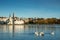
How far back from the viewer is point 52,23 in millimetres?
59906

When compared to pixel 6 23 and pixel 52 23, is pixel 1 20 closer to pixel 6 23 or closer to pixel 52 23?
pixel 6 23

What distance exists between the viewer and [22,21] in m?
58.3

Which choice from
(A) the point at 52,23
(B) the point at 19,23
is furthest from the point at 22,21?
(A) the point at 52,23

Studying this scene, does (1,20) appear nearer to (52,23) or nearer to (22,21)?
(22,21)

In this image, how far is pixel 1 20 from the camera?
58.8m

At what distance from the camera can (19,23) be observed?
61.5 meters

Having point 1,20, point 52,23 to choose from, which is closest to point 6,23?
point 1,20

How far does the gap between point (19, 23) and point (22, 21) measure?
3387 millimetres

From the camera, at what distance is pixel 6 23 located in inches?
2388

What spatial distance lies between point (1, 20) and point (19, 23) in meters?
5.92

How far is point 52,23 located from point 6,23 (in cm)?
1396

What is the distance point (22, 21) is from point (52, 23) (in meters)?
9.13

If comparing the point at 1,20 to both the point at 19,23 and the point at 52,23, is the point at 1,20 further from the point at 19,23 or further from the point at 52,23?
the point at 52,23
